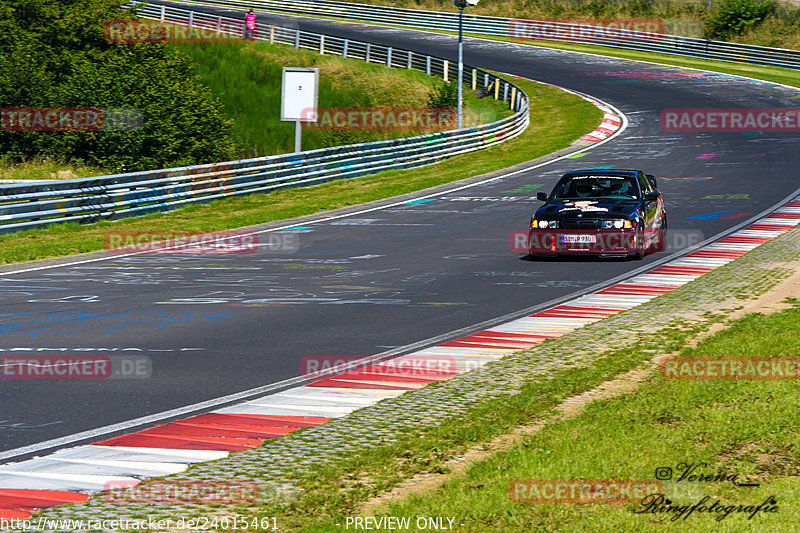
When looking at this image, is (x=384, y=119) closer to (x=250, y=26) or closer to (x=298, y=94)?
(x=250, y=26)

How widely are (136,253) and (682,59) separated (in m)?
51.5

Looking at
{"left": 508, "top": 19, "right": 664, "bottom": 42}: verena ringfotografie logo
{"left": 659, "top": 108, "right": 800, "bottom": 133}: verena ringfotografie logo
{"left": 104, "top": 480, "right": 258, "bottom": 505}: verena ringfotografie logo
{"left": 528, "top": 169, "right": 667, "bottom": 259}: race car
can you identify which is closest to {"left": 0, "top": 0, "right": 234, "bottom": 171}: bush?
{"left": 659, "top": 108, "right": 800, "bottom": 133}: verena ringfotografie logo

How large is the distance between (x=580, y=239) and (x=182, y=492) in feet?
40.8

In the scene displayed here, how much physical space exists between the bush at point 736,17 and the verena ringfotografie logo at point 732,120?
23790mm

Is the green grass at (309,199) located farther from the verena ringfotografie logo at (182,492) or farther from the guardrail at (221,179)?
the verena ringfotografie logo at (182,492)

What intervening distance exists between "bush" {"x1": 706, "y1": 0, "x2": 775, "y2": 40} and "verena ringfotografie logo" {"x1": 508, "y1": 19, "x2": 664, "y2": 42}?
11.8 feet

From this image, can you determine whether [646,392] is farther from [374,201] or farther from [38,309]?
[374,201]

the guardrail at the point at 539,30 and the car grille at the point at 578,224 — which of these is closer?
the car grille at the point at 578,224

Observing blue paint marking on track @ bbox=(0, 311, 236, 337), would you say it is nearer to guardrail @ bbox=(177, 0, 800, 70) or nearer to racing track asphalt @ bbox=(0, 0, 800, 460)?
racing track asphalt @ bbox=(0, 0, 800, 460)
